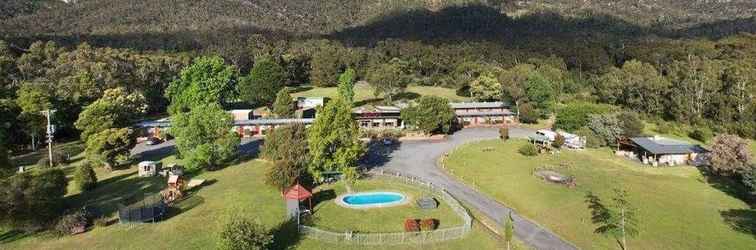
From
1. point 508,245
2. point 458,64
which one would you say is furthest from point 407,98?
point 508,245

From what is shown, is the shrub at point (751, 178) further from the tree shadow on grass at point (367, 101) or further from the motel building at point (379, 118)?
the tree shadow on grass at point (367, 101)

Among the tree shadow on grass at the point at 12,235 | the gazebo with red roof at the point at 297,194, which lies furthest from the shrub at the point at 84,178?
the gazebo with red roof at the point at 297,194

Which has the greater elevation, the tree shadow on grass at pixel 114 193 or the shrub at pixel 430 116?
the shrub at pixel 430 116

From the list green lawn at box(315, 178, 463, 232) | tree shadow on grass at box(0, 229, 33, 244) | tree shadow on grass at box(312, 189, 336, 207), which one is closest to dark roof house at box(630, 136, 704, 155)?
green lawn at box(315, 178, 463, 232)

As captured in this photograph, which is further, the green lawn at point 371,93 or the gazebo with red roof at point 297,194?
the green lawn at point 371,93

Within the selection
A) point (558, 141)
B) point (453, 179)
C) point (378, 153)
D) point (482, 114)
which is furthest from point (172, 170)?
point (482, 114)

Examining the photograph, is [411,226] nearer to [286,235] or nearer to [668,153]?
[286,235]
